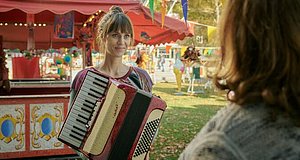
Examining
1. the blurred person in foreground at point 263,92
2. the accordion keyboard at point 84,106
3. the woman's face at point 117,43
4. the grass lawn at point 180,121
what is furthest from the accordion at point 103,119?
the grass lawn at point 180,121

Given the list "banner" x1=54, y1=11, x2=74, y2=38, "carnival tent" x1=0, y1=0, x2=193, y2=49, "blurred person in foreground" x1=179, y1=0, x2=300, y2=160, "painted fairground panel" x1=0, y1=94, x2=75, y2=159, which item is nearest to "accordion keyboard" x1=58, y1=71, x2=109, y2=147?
"blurred person in foreground" x1=179, y1=0, x2=300, y2=160

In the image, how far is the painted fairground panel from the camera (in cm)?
607

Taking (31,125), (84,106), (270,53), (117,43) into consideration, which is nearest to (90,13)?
(31,125)

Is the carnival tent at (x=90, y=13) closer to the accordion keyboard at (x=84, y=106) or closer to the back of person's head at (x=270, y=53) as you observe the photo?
the accordion keyboard at (x=84, y=106)

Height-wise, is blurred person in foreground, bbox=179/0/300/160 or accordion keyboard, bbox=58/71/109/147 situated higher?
blurred person in foreground, bbox=179/0/300/160

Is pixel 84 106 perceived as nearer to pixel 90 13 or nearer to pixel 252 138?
pixel 252 138

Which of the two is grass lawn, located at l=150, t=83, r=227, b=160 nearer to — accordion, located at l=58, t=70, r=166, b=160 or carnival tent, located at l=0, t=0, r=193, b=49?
carnival tent, located at l=0, t=0, r=193, b=49

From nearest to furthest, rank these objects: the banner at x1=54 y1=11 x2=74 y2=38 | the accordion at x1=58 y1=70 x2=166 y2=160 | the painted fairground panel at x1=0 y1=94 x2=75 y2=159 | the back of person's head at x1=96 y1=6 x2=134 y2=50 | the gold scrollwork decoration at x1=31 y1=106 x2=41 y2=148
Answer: the accordion at x1=58 y1=70 x2=166 y2=160
the back of person's head at x1=96 y1=6 x2=134 y2=50
the painted fairground panel at x1=0 y1=94 x2=75 y2=159
the gold scrollwork decoration at x1=31 y1=106 x2=41 y2=148
the banner at x1=54 y1=11 x2=74 y2=38

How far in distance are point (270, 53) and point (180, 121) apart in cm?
978

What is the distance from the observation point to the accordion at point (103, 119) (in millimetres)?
2569

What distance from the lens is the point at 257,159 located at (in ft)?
3.51

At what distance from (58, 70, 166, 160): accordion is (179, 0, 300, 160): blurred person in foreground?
1484 mm

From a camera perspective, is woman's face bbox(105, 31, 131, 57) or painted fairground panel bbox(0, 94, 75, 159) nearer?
woman's face bbox(105, 31, 131, 57)

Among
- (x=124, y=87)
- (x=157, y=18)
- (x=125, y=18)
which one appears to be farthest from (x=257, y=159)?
(x=157, y=18)
